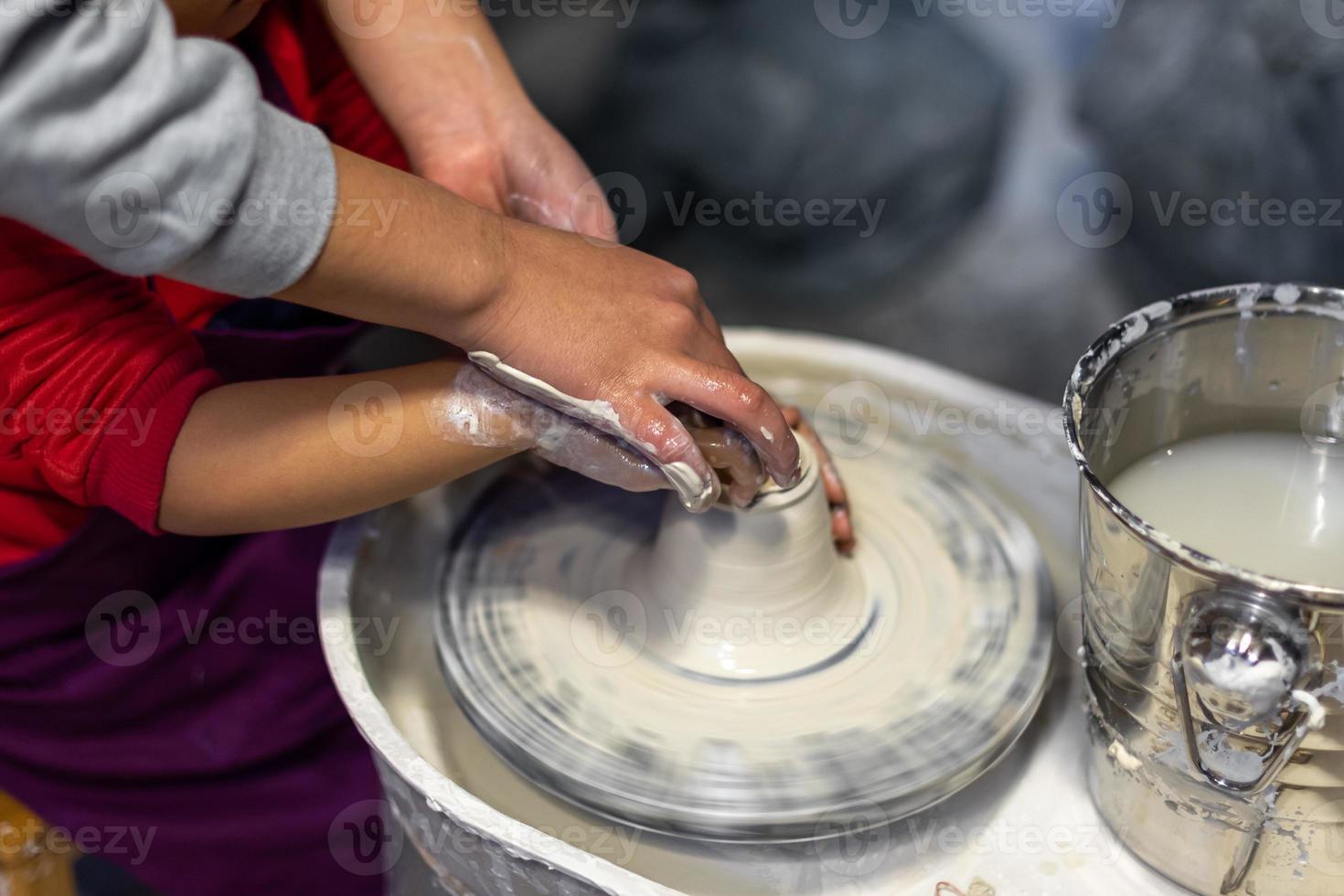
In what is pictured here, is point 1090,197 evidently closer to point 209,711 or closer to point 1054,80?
point 1054,80

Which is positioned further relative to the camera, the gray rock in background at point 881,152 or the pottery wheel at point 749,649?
the gray rock in background at point 881,152

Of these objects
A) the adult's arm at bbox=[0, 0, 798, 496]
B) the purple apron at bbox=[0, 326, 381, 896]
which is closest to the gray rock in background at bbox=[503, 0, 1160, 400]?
the purple apron at bbox=[0, 326, 381, 896]

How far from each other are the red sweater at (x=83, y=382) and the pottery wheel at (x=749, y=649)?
0.35 m

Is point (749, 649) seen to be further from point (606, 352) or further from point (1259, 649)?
point (1259, 649)

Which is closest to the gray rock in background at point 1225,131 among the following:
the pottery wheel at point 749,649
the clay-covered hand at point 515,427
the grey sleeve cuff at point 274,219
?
the pottery wheel at point 749,649

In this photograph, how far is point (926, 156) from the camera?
8.07ft

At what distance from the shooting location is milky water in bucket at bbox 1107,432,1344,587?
102 cm

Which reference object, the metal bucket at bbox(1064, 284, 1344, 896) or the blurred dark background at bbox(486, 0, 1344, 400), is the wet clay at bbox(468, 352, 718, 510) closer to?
the metal bucket at bbox(1064, 284, 1344, 896)

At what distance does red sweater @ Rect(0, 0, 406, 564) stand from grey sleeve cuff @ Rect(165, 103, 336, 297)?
193 millimetres

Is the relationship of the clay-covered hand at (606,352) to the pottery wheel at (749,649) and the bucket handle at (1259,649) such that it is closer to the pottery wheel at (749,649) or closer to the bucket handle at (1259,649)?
the pottery wheel at (749,649)

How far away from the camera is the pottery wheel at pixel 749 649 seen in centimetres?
106

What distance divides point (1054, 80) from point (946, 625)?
60.2 inches

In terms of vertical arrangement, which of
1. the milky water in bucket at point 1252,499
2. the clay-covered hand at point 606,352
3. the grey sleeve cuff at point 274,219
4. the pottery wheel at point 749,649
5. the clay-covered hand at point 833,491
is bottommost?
the pottery wheel at point 749,649

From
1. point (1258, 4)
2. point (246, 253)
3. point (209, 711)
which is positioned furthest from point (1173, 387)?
point (1258, 4)
